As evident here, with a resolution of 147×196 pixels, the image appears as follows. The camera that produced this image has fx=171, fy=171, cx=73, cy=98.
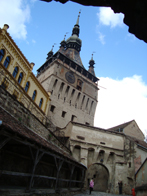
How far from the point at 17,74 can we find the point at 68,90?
15169 millimetres

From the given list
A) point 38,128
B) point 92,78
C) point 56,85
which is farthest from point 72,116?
point 38,128

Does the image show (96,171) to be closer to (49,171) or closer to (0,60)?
(49,171)

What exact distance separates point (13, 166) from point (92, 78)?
31911 millimetres

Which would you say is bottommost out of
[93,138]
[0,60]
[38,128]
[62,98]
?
[38,128]

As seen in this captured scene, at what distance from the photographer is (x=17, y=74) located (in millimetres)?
18750

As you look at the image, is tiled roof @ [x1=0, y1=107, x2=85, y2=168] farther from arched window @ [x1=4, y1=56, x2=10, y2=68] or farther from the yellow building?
arched window @ [x1=4, y1=56, x2=10, y2=68]

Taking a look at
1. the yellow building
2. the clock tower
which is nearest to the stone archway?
the clock tower

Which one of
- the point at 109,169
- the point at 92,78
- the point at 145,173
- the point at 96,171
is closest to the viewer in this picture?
the point at 145,173

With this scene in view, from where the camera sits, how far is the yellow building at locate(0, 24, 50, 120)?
51.8 ft

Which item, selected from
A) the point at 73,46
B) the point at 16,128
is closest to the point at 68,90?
the point at 73,46

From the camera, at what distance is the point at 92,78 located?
39750mm

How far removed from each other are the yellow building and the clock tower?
650 cm

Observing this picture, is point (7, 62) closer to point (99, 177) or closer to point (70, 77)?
point (70, 77)

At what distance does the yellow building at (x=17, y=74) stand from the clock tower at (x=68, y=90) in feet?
21.3
